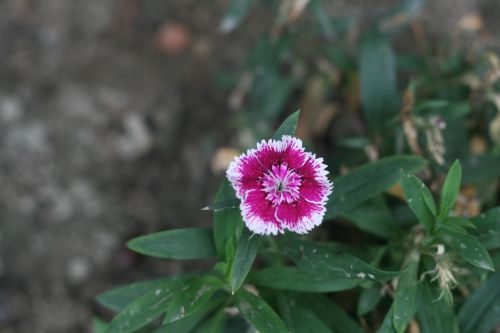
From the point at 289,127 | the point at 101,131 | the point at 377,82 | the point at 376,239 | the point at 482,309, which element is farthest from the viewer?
the point at 101,131

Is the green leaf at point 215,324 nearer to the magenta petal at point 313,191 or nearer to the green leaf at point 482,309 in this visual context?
the magenta petal at point 313,191

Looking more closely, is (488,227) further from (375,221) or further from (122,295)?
(122,295)

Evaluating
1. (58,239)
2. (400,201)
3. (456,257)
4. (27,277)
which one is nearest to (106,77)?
(58,239)

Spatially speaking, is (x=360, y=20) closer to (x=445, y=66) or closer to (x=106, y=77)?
(x=445, y=66)

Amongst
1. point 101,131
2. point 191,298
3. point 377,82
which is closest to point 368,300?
point 191,298

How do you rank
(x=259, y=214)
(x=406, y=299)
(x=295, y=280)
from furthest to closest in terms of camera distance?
(x=295, y=280) → (x=406, y=299) → (x=259, y=214)

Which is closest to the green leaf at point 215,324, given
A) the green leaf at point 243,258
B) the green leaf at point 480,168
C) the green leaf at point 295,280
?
the green leaf at point 295,280
